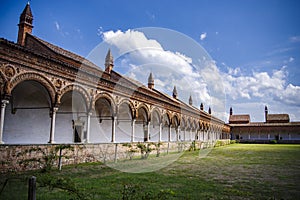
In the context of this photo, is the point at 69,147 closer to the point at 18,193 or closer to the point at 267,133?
the point at 18,193

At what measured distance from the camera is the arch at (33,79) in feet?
31.3

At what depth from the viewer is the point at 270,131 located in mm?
50281

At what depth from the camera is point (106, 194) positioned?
19.3ft

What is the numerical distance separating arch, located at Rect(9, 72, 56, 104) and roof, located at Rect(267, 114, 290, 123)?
57.7m

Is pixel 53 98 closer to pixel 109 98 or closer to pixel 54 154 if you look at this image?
pixel 54 154

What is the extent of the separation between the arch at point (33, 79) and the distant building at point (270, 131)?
4832cm

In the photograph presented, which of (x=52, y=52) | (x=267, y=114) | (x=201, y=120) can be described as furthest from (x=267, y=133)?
(x=52, y=52)

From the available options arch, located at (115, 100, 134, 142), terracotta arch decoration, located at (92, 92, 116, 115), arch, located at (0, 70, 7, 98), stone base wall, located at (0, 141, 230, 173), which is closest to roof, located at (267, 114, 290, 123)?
arch, located at (115, 100, 134, 142)

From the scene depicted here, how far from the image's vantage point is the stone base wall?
891cm

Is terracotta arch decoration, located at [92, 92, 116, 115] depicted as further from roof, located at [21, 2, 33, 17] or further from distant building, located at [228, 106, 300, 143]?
distant building, located at [228, 106, 300, 143]

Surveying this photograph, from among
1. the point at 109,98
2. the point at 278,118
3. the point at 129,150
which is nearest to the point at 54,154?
the point at 109,98

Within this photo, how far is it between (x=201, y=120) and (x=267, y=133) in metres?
23.8

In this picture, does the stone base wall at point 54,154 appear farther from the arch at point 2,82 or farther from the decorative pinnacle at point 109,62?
the decorative pinnacle at point 109,62

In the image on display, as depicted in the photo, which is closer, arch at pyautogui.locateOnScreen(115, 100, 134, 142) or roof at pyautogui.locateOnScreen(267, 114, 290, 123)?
arch at pyautogui.locateOnScreen(115, 100, 134, 142)
